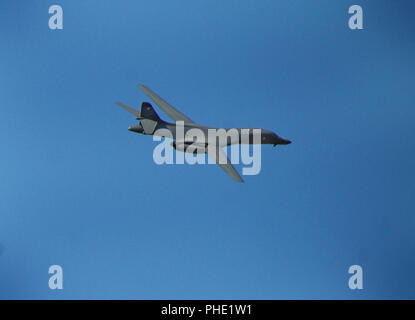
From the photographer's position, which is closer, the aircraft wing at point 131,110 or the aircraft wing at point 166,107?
the aircraft wing at point 131,110

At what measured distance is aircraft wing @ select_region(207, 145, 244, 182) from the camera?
20.5m

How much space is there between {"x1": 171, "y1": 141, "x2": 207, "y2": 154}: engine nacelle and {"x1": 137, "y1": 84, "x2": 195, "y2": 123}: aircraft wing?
8.42 feet

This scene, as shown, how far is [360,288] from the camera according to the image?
1841 centimetres

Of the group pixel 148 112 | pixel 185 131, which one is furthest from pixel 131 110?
pixel 185 131

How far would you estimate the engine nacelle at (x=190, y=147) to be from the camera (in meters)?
21.8

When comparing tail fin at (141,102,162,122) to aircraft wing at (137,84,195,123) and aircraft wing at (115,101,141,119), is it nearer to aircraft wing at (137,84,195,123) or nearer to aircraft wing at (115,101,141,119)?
aircraft wing at (115,101,141,119)

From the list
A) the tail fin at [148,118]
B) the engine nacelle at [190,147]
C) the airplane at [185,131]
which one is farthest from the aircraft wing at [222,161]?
the tail fin at [148,118]

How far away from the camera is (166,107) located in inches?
965

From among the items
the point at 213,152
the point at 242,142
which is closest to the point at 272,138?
the point at 242,142

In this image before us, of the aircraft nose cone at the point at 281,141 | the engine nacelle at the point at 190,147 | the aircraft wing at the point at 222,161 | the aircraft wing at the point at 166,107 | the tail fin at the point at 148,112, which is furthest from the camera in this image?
the aircraft wing at the point at 166,107

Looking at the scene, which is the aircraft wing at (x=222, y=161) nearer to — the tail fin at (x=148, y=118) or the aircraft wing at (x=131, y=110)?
the tail fin at (x=148, y=118)

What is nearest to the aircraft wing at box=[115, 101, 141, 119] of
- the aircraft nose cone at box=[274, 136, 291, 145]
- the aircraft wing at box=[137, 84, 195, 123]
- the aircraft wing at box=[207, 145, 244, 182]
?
the aircraft wing at box=[137, 84, 195, 123]

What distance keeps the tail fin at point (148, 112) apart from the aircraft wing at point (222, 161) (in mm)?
3042
